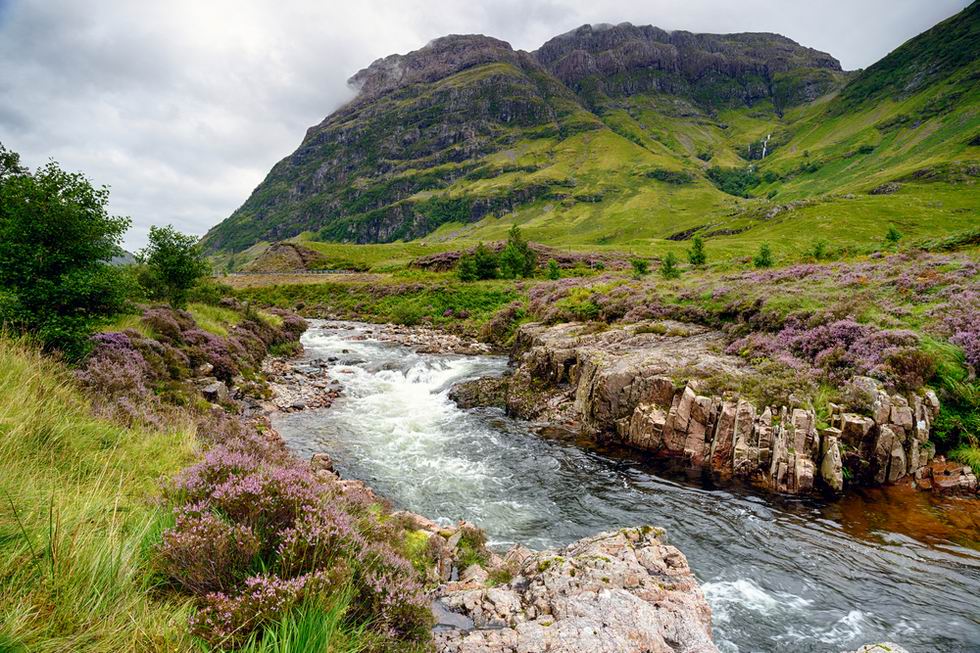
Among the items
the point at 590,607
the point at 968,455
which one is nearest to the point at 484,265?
the point at 968,455

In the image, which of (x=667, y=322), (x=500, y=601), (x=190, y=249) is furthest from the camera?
(x=190, y=249)

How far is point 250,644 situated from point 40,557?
5.68 ft

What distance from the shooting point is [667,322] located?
22.9 m

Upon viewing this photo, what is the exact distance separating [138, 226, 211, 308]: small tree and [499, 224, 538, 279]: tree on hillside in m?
42.8

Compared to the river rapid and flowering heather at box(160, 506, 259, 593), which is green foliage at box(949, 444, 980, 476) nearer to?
the river rapid

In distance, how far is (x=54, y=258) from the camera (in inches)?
439

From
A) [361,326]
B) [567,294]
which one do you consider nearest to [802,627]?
[567,294]

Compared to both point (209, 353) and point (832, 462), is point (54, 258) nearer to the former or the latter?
point (209, 353)

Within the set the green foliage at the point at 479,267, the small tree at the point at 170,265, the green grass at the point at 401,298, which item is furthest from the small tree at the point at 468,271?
the small tree at the point at 170,265

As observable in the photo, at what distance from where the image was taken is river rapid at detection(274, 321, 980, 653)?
7.27 metres

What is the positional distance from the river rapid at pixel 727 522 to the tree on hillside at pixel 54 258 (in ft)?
24.1

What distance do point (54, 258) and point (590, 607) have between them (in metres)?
14.8

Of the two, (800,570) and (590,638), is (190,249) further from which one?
(800,570)

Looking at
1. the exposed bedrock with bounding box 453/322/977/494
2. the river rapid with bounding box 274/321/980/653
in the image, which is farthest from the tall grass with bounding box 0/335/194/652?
the exposed bedrock with bounding box 453/322/977/494
